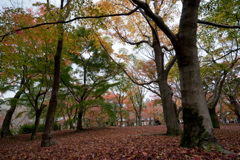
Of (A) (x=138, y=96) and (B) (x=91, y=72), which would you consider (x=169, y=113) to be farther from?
(A) (x=138, y=96)

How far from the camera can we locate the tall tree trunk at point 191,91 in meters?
2.51

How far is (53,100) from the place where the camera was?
5512 mm

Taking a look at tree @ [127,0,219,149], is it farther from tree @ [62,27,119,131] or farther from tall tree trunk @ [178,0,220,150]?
tree @ [62,27,119,131]

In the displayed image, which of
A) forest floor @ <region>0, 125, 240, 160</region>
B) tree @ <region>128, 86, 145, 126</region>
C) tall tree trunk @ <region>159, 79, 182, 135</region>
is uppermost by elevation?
tree @ <region>128, 86, 145, 126</region>

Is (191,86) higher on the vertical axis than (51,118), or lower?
higher

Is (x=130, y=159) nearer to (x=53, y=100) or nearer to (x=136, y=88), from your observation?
(x=53, y=100)

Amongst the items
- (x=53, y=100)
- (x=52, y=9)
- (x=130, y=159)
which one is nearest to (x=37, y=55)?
(x=53, y=100)

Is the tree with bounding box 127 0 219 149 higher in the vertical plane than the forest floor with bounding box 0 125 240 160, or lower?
higher

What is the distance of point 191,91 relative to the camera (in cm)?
270

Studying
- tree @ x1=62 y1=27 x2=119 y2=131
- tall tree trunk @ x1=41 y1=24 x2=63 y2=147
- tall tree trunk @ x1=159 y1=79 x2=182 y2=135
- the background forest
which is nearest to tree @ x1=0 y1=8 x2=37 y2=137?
the background forest

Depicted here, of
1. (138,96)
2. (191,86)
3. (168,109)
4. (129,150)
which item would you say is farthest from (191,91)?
(138,96)

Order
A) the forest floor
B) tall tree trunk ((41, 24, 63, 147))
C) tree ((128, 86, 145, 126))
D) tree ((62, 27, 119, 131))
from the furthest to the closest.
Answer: tree ((128, 86, 145, 126)), tree ((62, 27, 119, 131)), tall tree trunk ((41, 24, 63, 147)), the forest floor

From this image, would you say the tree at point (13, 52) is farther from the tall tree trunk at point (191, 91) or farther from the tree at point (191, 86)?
the tall tree trunk at point (191, 91)

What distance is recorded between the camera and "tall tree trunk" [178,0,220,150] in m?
2.51
